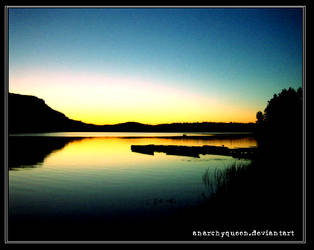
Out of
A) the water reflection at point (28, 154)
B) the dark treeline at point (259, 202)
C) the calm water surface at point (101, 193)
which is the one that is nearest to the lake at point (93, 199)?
the calm water surface at point (101, 193)

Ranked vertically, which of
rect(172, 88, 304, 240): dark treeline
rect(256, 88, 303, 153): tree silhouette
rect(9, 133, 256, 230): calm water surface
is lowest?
rect(9, 133, 256, 230): calm water surface

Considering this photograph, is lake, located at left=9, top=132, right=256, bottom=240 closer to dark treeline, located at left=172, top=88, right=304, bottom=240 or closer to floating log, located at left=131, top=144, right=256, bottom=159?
dark treeline, located at left=172, top=88, right=304, bottom=240

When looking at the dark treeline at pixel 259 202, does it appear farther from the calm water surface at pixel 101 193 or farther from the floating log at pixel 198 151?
the floating log at pixel 198 151

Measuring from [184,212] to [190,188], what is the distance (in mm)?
7454

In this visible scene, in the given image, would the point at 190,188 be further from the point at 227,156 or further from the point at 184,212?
the point at 227,156

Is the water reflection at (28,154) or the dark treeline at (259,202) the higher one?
the dark treeline at (259,202)

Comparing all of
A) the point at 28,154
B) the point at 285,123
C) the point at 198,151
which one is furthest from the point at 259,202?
the point at 28,154

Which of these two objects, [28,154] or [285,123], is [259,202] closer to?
[285,123]

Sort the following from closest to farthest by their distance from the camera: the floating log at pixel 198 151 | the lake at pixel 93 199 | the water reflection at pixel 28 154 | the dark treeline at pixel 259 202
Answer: the dark treeline at pixel 259 202 < the lake at pixel 93 199 < the water reflection at pixel 28 154 < the floating log at pixel 198 151

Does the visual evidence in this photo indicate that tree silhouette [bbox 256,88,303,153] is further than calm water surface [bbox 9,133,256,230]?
Yes

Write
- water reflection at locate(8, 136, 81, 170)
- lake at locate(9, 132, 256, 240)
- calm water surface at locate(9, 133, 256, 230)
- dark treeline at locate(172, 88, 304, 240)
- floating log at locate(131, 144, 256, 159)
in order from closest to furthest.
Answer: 1. dark treeline at locate(172, 88, 304, 240)
2. lake at locate(9, 132, 256, 240)
3. calm water surface at locate(9, 133, 256, 230)
4. water reflection at locate(8, 136, 81, 170)
5. floating log at locate(131, 144, 256, 159)

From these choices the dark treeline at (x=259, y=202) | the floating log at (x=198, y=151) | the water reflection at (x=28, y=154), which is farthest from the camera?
the floating log at (x=198, y=151)

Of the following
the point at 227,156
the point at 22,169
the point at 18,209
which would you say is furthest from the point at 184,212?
the point at 227,156

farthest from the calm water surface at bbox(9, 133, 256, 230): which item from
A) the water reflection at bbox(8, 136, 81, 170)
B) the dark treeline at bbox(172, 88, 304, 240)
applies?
the water reflection at bbox(8, 136, 81, 170)
